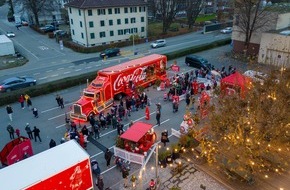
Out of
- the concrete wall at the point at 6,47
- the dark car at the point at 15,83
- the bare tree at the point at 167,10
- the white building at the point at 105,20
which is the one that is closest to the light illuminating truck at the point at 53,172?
the dark car at the point at 15,83

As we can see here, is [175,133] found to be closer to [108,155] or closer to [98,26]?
[108,155]

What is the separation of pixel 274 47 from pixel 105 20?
2740cm

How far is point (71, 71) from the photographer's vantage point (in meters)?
37.4

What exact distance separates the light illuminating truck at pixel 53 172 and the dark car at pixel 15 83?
61.3ft

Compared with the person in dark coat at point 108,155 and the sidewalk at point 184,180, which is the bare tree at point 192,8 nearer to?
the sidewalk at point 184,180

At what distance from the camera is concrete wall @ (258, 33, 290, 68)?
34.8 meters

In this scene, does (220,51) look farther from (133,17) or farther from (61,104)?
Answer: (61,104)

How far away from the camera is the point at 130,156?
1825cm

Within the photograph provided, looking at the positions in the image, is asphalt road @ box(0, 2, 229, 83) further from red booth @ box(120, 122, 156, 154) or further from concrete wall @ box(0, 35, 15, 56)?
red booth @ box(120, 122, 156, 154)

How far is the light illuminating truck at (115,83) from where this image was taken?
24.0 metres

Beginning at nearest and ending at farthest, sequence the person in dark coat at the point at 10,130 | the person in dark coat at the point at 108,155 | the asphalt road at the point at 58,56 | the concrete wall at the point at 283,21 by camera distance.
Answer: the person in dark coat at the point at 108,155 < the person in dark coat at the point at 10,130 < the asphalt road at the point at 58,56 < the concrete wall at the point at 283,21

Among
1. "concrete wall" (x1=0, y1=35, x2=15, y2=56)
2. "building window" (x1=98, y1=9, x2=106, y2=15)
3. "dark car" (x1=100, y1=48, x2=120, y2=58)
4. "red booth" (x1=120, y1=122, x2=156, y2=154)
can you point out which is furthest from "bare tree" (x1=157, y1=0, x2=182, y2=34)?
"red booth" (x1=120, y1=122, x2=156, y2=154)

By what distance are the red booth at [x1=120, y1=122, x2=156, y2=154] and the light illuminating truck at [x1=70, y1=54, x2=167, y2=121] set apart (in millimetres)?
6233

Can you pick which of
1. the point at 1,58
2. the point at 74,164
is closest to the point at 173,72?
the point at 74,164
